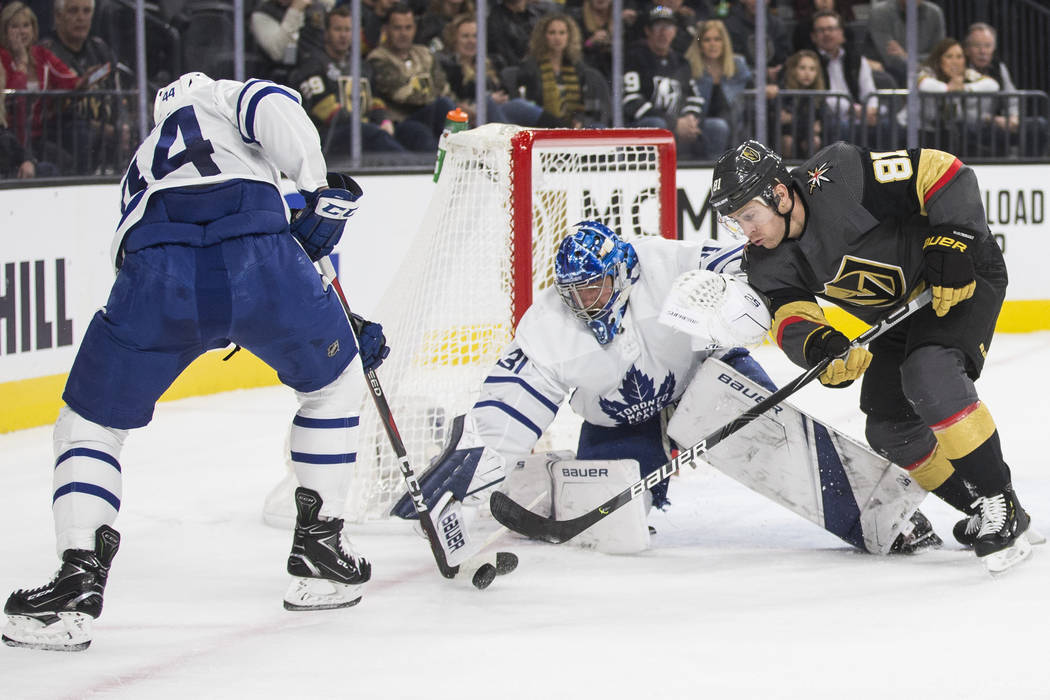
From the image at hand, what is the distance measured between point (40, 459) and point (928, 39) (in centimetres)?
461

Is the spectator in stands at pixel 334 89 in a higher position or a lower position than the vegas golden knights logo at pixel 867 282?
higher

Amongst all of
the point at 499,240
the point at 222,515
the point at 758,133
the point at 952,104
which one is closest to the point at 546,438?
the point at 499,240

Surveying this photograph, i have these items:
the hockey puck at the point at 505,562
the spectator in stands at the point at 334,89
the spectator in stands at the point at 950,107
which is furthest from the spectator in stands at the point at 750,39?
the hockey puck at the point at 505,562

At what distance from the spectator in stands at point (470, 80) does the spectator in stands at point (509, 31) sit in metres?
0.10

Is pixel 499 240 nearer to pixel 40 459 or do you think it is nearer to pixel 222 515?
pixel 222 515

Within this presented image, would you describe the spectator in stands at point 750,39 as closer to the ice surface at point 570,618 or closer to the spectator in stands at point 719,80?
the spectator in stands at point 719,80

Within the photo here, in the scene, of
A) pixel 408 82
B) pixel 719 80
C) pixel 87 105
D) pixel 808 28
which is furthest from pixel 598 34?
pixel 87 105

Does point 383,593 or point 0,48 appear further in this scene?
point 0,48

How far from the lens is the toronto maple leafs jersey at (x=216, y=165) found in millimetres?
2521

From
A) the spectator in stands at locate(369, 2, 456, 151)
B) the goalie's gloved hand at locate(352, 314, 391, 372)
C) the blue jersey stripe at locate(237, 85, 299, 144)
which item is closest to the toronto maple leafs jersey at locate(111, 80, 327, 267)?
the blue jersey stripe at locate(237, 85, 299, 144)

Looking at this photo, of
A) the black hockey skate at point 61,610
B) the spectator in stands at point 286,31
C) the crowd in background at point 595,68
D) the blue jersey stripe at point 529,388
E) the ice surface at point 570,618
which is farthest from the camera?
the spectator in stands at point 286,31

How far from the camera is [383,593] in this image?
2.88 m

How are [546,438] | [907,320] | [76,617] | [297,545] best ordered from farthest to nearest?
1. [546,438]
2. [907,320]
3. [297,545]
4. [76,617]

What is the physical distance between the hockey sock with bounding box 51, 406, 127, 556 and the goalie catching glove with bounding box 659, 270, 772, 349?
109cm
